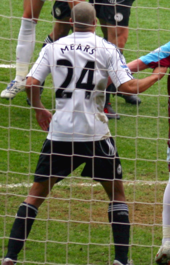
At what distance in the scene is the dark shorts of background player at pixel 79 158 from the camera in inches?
139

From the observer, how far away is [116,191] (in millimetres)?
3578

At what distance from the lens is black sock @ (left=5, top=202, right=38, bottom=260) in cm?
346

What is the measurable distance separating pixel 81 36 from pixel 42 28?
16.6 feet

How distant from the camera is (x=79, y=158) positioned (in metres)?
3.57

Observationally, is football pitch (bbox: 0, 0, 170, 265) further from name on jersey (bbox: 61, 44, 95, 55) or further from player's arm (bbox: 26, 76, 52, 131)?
name on jersey (bbox: 61, 44, 95, 55)

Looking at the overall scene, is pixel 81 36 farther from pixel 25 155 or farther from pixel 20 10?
pixel 20 10

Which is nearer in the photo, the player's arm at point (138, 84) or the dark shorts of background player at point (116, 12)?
the player's arm at point (138, 84)

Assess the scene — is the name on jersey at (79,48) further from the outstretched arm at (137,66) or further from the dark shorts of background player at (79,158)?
the dark shorts of background player at (79,158)

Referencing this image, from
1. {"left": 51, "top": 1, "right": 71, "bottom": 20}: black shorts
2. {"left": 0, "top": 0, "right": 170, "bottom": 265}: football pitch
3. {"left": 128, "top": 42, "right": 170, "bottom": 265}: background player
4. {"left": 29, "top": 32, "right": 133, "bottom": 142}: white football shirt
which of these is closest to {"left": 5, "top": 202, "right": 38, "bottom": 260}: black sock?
{"left": 0, "top": 0, "right": 170, "bottom": 265}: football pitch

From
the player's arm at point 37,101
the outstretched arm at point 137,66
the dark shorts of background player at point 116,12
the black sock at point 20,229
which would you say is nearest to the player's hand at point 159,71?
the outstretched arm at point 137,66

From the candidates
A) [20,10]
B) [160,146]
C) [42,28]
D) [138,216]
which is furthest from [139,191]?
[20,10]

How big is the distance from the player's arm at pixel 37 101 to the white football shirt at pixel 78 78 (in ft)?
0.15

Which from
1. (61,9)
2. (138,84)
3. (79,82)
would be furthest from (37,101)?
(61,9)

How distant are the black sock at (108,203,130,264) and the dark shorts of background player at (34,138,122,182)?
204 mm
